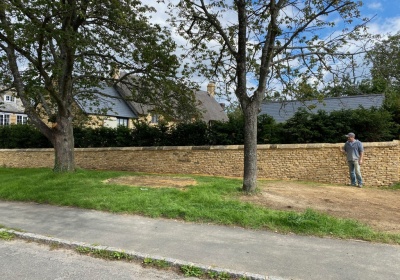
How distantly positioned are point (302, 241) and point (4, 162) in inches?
812

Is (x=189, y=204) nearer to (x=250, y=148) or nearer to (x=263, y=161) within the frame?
(x=250, y=148)

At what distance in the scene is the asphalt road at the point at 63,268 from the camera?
13.0 feet

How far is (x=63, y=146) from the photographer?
12391 millimetres

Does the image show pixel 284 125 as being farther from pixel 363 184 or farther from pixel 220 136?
pixel 363 184

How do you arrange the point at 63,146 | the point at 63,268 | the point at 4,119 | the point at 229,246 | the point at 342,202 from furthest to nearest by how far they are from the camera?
1. the point at 4,119
2. the point at 63,146
3. the point at 342,202
4. the point at 229,246
5. the point at 63,268

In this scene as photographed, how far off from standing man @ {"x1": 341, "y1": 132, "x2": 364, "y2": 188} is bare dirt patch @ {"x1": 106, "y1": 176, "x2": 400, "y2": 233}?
1.07 m

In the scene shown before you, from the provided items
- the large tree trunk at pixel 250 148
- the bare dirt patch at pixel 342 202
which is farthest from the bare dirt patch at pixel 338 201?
the large tree trunk at pixel 250 148

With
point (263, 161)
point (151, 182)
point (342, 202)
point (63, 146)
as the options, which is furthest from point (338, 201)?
point (63, 146)

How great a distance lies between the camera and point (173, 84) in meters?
13.2

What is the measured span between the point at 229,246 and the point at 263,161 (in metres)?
8.59

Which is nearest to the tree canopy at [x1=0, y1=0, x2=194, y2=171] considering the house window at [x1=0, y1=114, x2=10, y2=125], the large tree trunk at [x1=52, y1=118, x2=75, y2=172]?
the large tree trunk at [x1=52, y1=118, x2=75, y2=172]

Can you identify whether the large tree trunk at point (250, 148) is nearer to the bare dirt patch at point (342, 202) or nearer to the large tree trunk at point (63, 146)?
the bare dirt patch at point (342, 202)

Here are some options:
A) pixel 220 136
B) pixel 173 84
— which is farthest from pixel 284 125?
pixel 173 84

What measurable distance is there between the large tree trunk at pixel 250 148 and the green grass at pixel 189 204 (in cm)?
41
